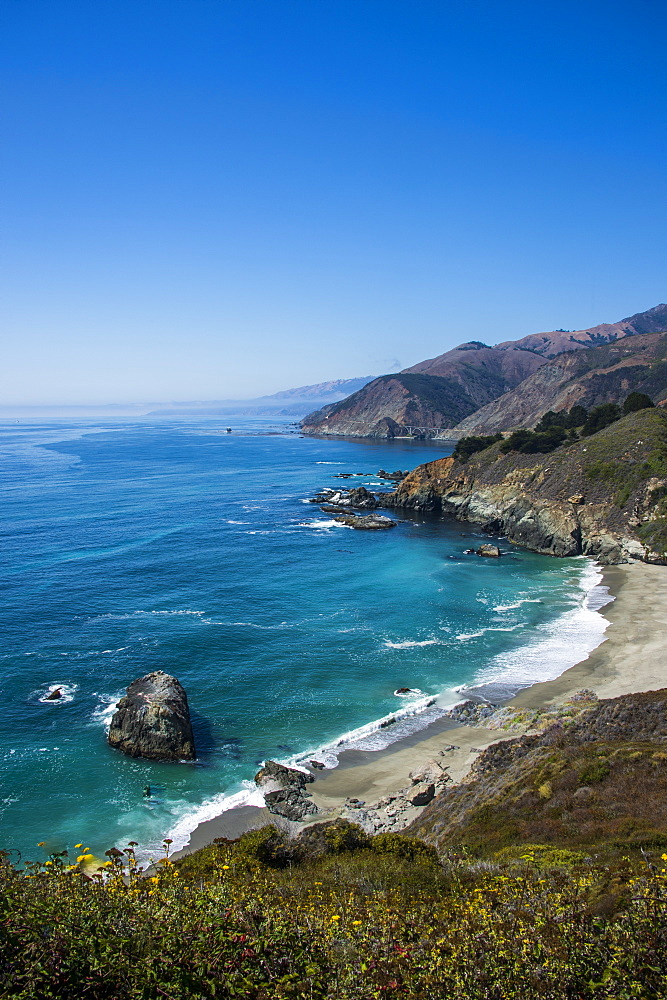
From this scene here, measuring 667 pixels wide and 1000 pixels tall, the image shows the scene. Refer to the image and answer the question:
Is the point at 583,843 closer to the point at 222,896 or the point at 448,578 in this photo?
the point at 222,896

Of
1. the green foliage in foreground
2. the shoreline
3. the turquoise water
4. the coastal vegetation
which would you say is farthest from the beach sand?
the green foliage in foreground

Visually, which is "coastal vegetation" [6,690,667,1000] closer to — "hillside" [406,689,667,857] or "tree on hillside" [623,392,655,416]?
"hillside" [406,689,667,857]

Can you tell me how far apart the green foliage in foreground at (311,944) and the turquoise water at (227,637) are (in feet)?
51.3

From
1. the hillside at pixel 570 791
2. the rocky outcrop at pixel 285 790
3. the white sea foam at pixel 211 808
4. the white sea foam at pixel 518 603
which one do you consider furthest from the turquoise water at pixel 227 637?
the hillside at pixel 570 791

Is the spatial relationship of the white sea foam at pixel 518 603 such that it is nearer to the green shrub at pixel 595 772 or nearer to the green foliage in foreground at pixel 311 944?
the green shrub at pixel 595 772

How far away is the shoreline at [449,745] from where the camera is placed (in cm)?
2264

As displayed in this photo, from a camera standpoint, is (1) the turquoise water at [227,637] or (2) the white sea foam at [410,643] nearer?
(1) the turquoise water at [227,637]

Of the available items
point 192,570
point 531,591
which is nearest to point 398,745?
point 531,591

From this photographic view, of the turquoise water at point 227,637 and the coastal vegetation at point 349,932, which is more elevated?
the coastal vegetation at point 349,932

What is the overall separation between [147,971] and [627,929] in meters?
6.03

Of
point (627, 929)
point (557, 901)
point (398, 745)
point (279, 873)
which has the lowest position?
point (398, 745)

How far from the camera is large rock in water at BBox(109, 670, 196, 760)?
87.5 ft

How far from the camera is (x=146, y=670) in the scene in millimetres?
34094

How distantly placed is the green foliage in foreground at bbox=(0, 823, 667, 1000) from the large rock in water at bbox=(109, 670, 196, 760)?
737 inches
